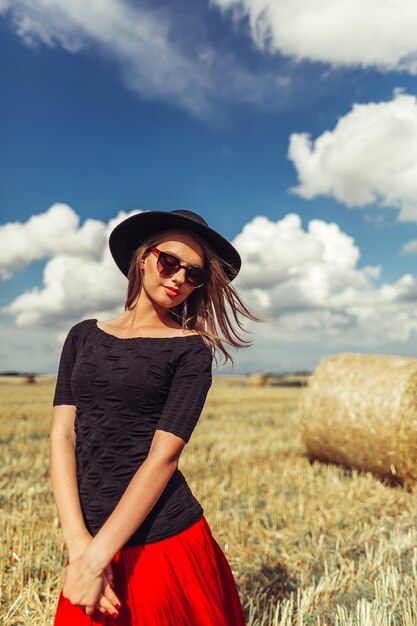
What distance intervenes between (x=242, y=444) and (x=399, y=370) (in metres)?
3.67

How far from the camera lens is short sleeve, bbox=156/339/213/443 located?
6.64 feet

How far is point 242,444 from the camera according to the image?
1068 centimetres

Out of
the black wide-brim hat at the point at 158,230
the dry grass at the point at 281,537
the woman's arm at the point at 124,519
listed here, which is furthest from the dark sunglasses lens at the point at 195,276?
the dry grass at the point at 281,537

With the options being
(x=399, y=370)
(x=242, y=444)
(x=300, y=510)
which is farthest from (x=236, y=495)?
(x=242, y=444)

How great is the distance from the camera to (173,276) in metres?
2.31

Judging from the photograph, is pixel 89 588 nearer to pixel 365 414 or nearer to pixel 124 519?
pixel 124 519

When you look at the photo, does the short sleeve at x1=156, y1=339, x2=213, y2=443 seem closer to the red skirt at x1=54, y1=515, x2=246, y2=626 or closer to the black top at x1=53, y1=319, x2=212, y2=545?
the black top at x1=53, y1=319, x2=212, y2=545

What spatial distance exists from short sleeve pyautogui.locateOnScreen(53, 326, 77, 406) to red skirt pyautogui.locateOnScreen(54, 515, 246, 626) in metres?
0.61

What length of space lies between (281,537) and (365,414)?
3.12 meters

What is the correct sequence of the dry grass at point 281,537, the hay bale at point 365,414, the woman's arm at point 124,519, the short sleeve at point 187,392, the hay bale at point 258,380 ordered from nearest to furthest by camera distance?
the woman's arm at point 124,519 → the short sleeve at point 187,392 → the dry grass at point 281,537 → the hay bale at point 365,414 → the hay bale at point 258,380

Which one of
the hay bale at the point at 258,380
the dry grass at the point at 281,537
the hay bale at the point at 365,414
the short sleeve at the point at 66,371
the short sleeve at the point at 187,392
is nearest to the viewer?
the short sleeve at the point at 187,392

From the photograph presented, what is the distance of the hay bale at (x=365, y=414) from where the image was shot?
7.53 m

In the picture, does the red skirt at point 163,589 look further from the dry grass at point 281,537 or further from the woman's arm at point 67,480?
the dry grass at point 281,537

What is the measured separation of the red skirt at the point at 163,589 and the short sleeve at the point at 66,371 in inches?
24.1
